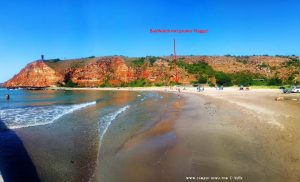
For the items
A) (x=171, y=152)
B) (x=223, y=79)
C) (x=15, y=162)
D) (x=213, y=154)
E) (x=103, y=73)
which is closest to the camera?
(x=15, y=162)

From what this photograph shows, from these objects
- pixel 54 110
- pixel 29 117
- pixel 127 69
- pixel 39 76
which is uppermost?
pixel 127 69

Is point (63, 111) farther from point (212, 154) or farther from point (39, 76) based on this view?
point (39, 76)

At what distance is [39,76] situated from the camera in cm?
13412

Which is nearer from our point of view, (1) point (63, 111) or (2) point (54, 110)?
(1) point (63, 111)

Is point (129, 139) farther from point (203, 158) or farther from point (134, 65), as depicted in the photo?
point (134, 65)

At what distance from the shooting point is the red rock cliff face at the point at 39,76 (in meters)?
130

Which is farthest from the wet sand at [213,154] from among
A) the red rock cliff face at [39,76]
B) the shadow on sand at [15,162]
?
the red rock cliff face at [39,76]

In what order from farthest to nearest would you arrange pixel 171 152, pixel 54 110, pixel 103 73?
pixel 103 73, pixel 54 110, pixel 171 152

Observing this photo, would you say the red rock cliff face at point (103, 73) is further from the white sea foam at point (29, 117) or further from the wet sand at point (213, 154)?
the wet sand at point (213, 154)

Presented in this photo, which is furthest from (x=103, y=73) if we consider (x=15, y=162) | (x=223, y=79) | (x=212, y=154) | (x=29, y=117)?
(x=212, y=154)

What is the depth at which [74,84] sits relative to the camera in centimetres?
12631

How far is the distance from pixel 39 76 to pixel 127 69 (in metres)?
43.1

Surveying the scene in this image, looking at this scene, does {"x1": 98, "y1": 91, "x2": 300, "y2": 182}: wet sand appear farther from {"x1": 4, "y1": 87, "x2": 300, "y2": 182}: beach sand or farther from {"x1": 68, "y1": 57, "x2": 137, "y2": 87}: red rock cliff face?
{"x1": 68, "y1": 57, "x2": 137, "y2": 87}: red rock cliff face

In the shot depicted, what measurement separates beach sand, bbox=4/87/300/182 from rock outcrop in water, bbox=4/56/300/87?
282 ft
